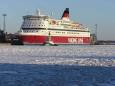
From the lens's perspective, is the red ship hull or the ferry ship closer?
the red ship hull

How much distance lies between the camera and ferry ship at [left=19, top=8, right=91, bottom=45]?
76500 millimetres

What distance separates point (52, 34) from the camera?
262 ft

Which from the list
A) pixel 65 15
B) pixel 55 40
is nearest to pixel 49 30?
pixel 55 40

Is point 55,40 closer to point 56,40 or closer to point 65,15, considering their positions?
point 56,40

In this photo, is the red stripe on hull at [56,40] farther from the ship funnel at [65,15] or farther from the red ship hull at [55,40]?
the ship funnel at [65,15]

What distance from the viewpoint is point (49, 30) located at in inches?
3147

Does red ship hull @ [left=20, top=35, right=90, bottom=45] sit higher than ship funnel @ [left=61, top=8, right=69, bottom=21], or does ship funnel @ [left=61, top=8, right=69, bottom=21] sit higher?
ship funnel @ [left=61, top=8, right=69, bottom=21]

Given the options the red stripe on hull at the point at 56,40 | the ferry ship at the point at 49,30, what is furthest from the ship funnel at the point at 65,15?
the red stripe on hull at the point at 56,40

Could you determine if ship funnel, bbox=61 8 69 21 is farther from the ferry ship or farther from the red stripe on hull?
the red stripe on hull

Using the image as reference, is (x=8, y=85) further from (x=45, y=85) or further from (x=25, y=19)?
(x=25, y=19)

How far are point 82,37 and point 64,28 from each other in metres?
7.41

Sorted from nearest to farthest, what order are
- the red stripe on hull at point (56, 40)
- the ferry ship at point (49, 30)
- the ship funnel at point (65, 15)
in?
the red stripe on hull at point (56, 40) < the ferry ship at point (49, 30) < the ship funnel at point (65, 15)

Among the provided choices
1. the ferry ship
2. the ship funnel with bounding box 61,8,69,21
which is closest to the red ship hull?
the ferry ship

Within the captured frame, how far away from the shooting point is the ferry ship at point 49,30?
76.5 m
